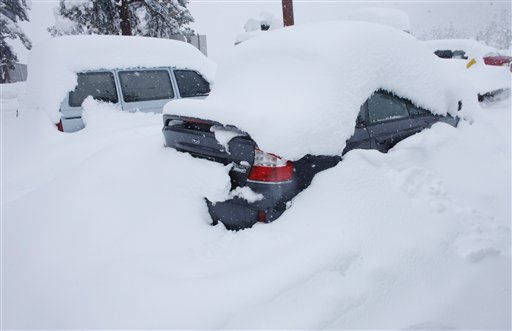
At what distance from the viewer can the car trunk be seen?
8.46ft

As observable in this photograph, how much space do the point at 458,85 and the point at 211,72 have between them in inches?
199

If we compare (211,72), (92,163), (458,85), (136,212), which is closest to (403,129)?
(458,85)

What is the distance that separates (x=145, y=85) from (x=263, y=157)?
194 inches

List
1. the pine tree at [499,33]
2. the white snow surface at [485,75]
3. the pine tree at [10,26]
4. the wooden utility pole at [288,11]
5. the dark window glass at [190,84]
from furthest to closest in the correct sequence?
the pine tree at [499,33] → the pine tree at [10,26] → the wooden utility pole at [288,11] → the white snow surface at [485,75] → the dark window glass at [190,84]

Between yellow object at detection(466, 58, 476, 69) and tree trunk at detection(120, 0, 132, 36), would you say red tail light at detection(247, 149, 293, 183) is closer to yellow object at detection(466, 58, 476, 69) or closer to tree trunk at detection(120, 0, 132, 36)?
yellow object at detection(466, 58, 476, 69)

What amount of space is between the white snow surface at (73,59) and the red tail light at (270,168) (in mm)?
4537

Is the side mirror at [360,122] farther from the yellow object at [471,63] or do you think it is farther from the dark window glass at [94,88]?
the yellow object at [471,63]

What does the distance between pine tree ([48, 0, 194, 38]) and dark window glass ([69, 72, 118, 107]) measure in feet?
26.8

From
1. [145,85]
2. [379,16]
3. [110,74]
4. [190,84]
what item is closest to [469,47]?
[379,16]

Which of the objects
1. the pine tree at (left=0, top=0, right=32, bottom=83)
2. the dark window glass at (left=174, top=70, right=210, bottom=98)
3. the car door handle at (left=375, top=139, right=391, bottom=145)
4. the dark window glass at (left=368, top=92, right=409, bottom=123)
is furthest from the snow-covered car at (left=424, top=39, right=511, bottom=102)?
the pine tree at (left=0, top=0, right=32, bottom=83)

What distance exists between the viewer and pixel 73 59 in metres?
5.77

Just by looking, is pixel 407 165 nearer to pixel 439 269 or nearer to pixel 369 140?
pixel 369 140

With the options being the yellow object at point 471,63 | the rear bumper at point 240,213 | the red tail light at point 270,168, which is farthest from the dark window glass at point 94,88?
the yellow object at point 471,63

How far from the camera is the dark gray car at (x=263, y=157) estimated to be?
8.30ft
